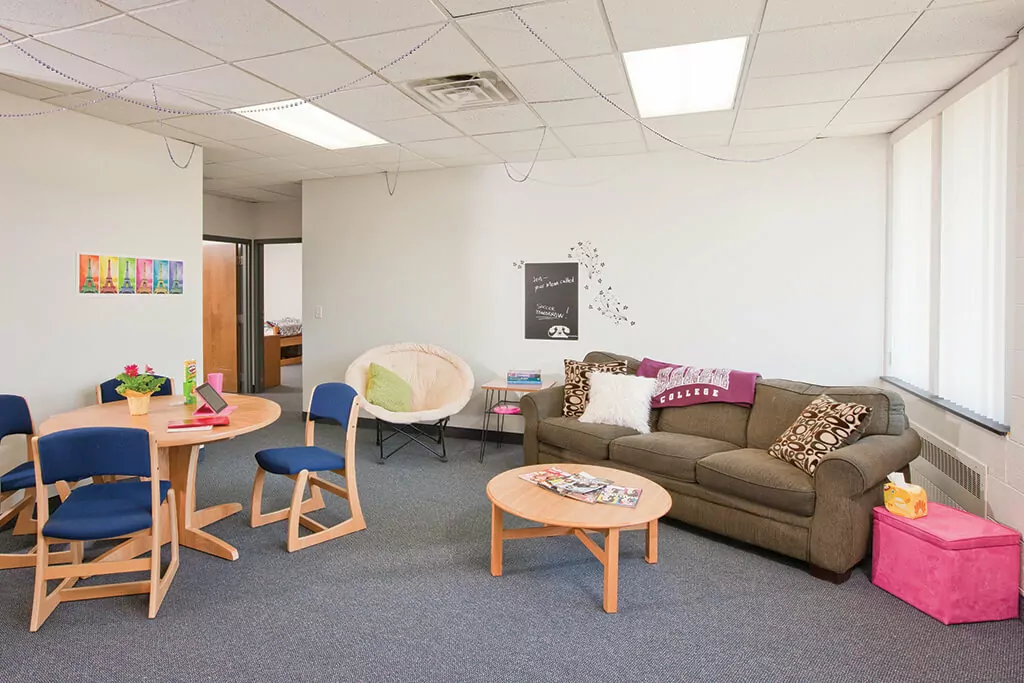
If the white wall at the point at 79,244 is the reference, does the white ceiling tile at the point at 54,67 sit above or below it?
above

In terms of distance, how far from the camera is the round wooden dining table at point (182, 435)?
2.95 meters

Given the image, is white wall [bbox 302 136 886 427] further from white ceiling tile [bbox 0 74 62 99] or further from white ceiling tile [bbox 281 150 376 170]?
white ceiling tile [bbox 0 74 62 99]

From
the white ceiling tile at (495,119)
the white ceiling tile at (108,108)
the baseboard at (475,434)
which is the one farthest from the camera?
the baseboard at (475,434)

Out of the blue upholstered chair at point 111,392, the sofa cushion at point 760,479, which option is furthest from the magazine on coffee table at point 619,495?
the blue upholstered chair at point 111,392

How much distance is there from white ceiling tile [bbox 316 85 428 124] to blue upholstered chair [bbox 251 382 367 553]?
1830 mm

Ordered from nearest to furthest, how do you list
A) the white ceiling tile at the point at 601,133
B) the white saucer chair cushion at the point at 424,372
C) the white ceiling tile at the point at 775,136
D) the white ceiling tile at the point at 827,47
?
the white ceiling tile at the point at 827,47
the white ceiling tile at the point at 601,133
the white ceiling tile at the point at 775,136
the white saucer chair cushion at the point at 424,372

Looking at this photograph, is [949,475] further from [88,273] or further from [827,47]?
[88,273]

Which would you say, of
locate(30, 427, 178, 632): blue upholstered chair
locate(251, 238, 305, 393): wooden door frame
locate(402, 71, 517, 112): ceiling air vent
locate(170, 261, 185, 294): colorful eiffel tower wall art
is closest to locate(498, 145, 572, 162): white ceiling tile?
locate(402, 71, 517, 112): ceiling air vent

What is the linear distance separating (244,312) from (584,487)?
21.6 ft

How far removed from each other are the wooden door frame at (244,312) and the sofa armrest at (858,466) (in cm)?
736

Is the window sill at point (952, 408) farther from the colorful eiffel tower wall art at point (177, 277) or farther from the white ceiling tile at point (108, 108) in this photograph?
the colorful eiffel tower wall art at point (177, 277)

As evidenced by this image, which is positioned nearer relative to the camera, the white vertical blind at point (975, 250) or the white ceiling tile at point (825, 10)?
the white ceiling tile at point (825, 10)

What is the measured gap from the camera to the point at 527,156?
17.7 ft

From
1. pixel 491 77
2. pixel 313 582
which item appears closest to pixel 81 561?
pixel 313 582
